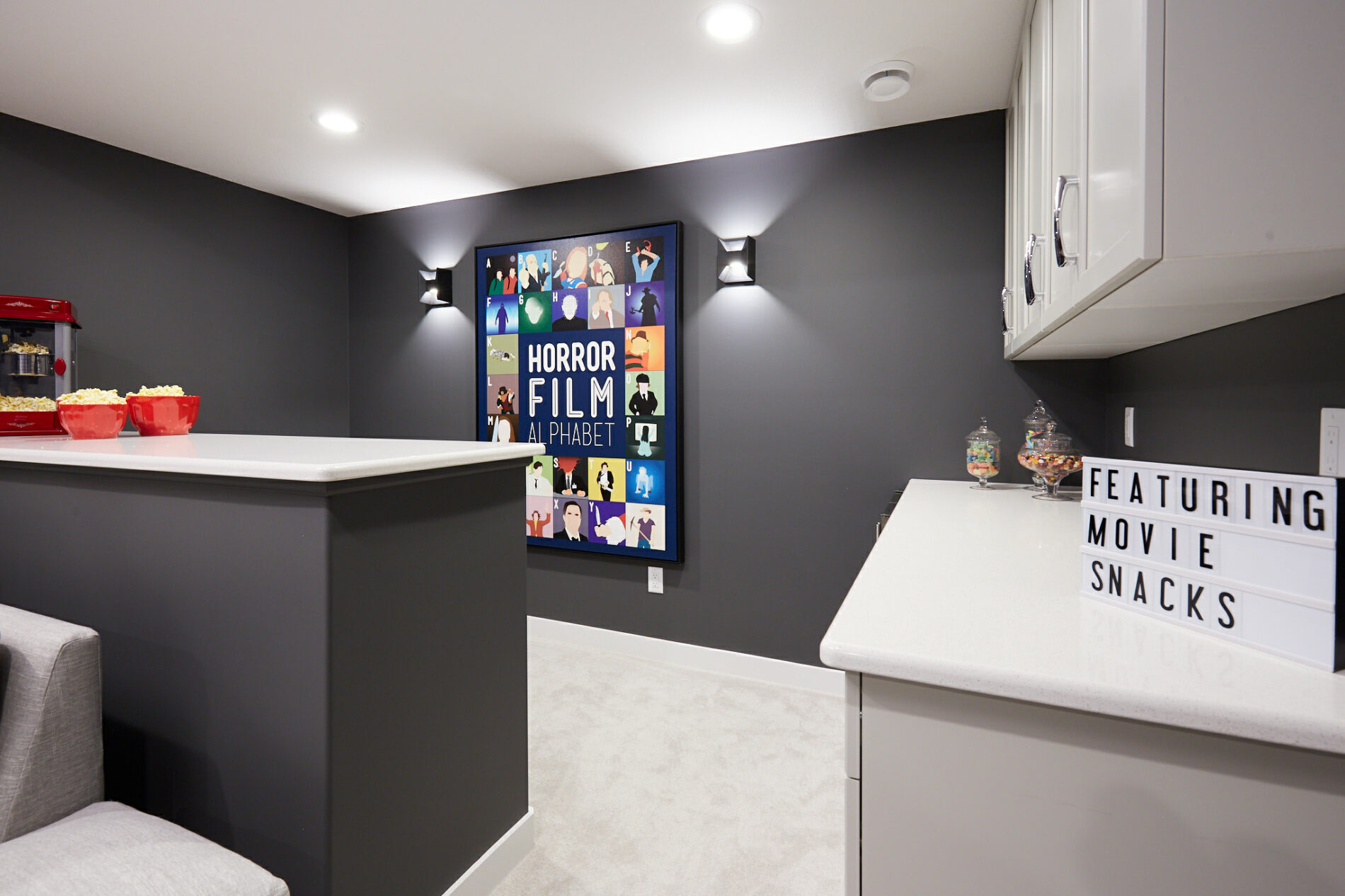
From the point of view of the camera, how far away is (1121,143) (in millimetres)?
847

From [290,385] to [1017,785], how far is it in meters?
4.05

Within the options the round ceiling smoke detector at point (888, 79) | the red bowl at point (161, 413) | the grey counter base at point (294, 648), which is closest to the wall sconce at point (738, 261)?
the round ceiling smoke detector at point (888, 79)

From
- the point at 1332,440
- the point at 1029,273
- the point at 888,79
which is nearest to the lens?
the point at 1332,440

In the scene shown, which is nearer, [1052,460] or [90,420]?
[90,420]

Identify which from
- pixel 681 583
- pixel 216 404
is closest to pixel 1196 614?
pixel 681 583

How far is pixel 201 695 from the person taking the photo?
133cm

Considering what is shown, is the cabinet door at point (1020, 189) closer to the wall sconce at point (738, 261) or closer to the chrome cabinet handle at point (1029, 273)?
the chrome cabinet handle at point (1029, 273)

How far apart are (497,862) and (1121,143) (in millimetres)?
2010

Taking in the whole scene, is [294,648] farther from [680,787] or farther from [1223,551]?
[1223,551]

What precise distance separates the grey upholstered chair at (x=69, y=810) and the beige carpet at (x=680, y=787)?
882 millimetres

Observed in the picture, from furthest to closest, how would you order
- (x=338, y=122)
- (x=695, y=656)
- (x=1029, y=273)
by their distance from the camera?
1. (x=695, y=656)
2. (x=338, y=122)
3. (x=1029, y=273)

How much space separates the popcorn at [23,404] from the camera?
1.94 m

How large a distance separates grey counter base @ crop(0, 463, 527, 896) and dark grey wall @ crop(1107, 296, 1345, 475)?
160 cm

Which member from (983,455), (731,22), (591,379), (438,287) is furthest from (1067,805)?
(438,287)
